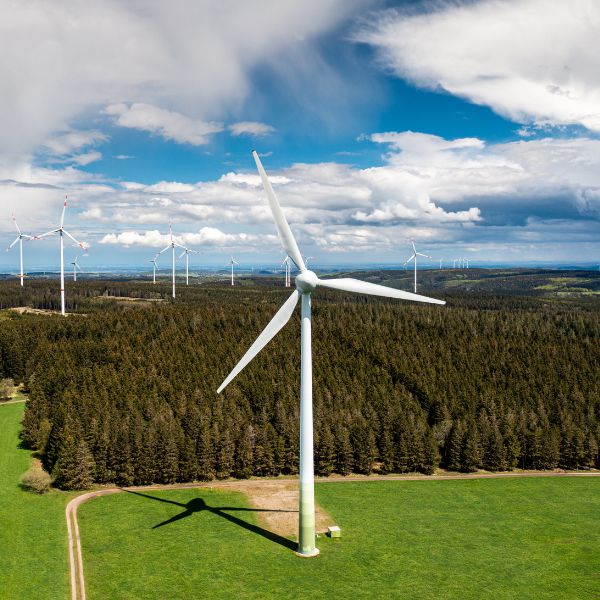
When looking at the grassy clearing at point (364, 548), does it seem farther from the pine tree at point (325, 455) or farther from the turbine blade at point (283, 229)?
the turbine blade at point (283, 229)

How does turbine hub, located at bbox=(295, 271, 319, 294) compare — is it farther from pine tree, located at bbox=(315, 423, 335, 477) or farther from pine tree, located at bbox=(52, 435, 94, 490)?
pine tree, located at bbox=(52, 435, 94, 490)

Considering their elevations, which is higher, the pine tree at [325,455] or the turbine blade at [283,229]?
the turbine blade at [283,229]

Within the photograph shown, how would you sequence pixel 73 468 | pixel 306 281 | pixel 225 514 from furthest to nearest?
pixel 73 468 → pixel 225 514 → pixel 306 281

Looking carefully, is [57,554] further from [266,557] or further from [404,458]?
[404,458]

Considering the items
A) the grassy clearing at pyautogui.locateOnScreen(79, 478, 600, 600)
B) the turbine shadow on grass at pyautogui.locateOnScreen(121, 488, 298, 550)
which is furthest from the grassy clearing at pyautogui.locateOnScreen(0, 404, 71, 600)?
the turbine shadow on grass at pyautogui.locateOnScreen(121, 488, 298, 550)

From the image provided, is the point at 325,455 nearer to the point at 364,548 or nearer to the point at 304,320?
the point at 364,548

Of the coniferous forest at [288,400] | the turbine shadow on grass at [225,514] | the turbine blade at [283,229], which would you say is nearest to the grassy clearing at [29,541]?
the coniferous forest at [288,400]

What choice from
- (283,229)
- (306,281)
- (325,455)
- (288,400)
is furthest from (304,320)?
(288,400)
